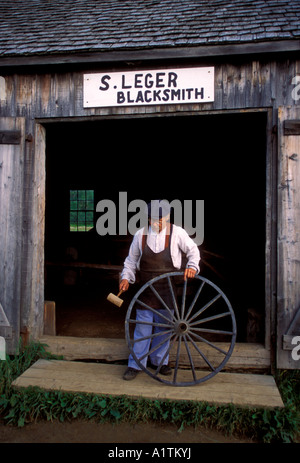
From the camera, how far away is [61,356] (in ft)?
14.9

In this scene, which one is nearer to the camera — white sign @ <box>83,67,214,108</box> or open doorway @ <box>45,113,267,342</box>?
white sign @ <box>83,67,214,108</box>

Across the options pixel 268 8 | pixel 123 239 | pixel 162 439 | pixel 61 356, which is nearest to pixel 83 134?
pixel 123 239

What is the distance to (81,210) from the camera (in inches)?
412

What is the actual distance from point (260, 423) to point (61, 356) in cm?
246

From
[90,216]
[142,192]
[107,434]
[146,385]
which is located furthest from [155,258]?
[90,216]

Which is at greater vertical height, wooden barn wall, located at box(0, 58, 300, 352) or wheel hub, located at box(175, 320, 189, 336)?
wooden barn wall, located at box(0, 58, 300, 352)

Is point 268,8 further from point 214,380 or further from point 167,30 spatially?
point 214,380

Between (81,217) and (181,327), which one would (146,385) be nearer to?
(181,327)

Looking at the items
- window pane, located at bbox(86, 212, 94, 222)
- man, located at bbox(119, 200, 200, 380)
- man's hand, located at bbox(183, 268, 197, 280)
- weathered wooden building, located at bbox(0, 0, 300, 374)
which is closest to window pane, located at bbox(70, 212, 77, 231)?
window pane, located at bbox(86, 212, 94, 222)

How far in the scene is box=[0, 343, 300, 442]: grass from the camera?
3.28 meters

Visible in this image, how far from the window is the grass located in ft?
22.3

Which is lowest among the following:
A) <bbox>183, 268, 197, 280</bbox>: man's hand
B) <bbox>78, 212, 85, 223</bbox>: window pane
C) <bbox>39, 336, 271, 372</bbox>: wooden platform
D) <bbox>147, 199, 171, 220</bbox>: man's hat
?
<bbox>39, 336, 271, 372</bbox>: wooden platform

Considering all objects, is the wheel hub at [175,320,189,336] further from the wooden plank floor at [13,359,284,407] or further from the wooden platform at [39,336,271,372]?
the wooden platform at [39,336,271,372]

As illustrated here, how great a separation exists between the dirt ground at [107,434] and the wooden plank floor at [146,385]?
284 mm
